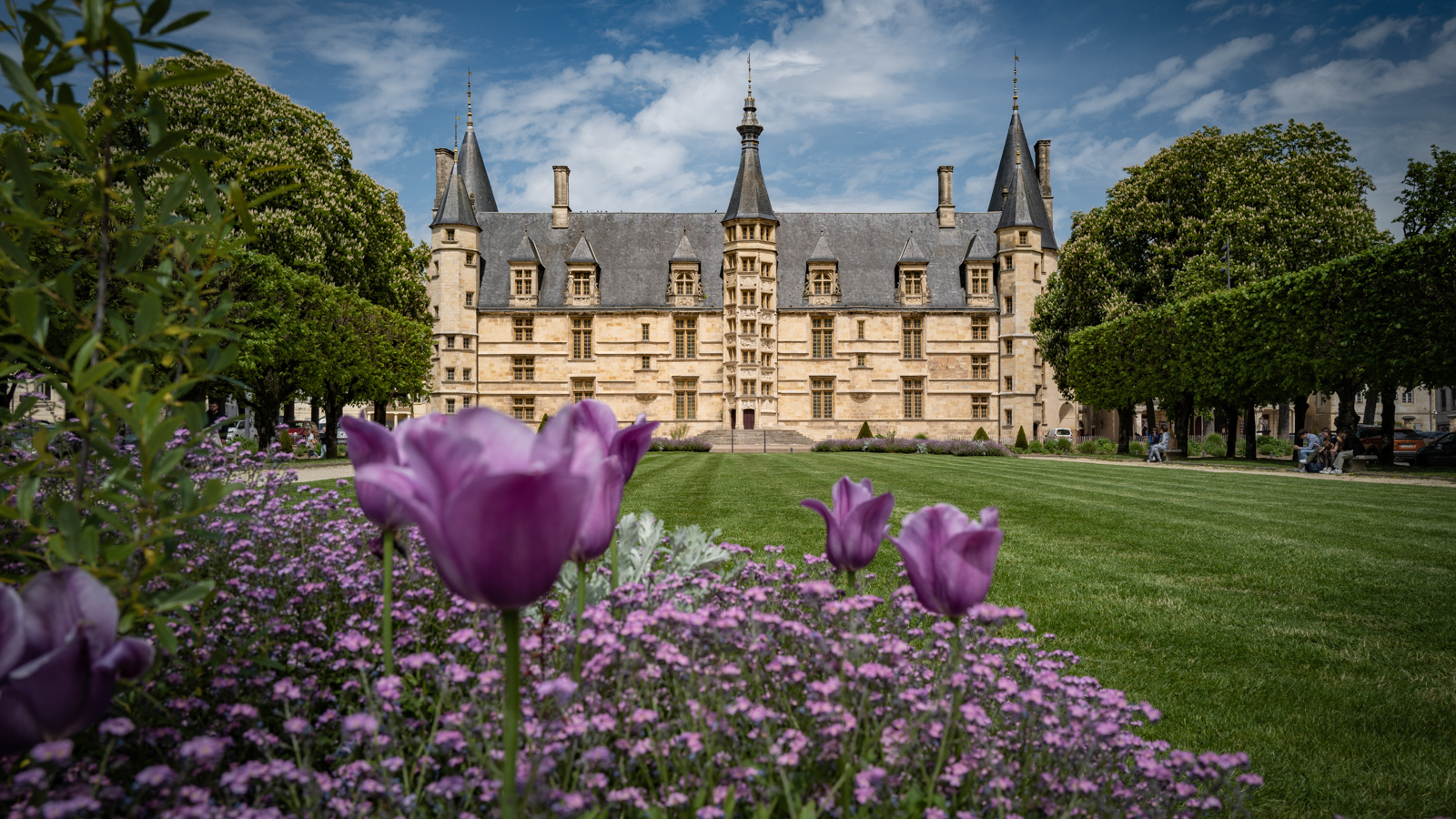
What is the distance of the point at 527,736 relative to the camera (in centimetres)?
179

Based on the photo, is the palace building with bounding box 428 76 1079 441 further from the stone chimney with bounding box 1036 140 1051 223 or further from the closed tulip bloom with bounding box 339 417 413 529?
the closed tulip bloom with bounding box 339 417 413 529

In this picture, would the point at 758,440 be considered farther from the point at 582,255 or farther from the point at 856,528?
the point at 856,528

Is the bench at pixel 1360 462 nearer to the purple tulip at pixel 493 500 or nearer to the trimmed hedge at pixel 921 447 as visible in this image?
the trimmed hedge at pixel 921 447

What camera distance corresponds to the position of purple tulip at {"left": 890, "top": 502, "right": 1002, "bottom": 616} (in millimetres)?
1812

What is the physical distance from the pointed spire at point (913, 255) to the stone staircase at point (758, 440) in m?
13.1

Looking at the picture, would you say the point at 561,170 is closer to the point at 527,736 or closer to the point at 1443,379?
the point at 1443,379

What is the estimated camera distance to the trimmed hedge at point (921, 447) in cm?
3462

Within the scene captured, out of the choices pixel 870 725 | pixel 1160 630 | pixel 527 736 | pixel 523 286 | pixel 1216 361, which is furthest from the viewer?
pixel 523 286

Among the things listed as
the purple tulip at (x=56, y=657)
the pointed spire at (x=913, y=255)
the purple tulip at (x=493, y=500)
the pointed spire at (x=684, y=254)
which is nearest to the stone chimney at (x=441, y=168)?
the pointed spire at (x=684, y=254)

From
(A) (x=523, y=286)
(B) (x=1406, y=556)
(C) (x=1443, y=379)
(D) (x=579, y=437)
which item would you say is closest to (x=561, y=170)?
(A) (x=523, y=286)

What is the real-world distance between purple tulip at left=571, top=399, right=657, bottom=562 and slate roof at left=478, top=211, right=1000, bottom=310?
4444 centimetres

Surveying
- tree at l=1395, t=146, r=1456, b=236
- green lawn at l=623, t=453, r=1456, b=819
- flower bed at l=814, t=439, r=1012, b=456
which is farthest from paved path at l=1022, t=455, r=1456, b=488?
tree at l=1395, t=146, r=1456, b=236

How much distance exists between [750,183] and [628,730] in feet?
153

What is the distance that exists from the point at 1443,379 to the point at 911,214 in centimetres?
3299
